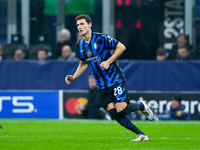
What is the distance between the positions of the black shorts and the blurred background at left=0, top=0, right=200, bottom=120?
557cm

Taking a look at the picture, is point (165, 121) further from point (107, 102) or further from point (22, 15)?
point (22, 15)

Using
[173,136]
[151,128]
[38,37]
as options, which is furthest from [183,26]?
[173,136]

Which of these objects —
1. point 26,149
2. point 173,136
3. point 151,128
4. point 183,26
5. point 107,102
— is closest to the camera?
point 26,149

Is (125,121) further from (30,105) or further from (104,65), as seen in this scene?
(30,105)

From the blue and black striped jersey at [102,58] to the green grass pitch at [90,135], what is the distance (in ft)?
3.06

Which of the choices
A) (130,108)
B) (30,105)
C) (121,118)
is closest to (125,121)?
(121,118)

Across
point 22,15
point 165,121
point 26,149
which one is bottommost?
point 165,121

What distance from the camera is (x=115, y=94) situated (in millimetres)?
8797

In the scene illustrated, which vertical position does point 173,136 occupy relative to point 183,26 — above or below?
below

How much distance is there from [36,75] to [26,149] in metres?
7.28

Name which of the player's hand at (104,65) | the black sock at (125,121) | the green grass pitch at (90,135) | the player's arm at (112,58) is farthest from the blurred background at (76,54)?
the player's hand at (104,65)

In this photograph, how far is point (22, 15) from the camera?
20031 millimetres

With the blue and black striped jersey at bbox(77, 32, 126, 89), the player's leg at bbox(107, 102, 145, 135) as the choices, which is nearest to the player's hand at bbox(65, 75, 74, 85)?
the blue and black striped jersey at bbox(77, 32, 126, 89)

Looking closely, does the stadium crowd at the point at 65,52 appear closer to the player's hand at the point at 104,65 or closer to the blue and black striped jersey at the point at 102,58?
the blue and black striped jersey at the point at 102,58
